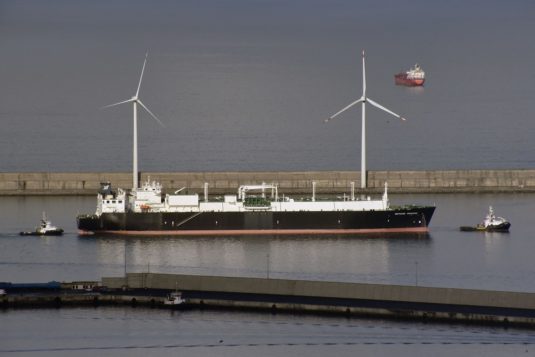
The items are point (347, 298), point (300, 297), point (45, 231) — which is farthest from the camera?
point (45, 231)

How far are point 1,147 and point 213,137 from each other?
47.2 ft

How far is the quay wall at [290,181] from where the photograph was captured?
7612cm

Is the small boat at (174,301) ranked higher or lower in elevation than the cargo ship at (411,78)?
lower

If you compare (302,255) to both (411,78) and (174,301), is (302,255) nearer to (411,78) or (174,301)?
(174,301)

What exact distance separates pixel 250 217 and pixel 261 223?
510 mm

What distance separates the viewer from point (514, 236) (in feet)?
209

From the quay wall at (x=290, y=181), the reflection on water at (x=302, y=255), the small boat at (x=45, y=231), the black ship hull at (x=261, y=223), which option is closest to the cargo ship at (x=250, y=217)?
the black ship hull at (x=261, y=223)

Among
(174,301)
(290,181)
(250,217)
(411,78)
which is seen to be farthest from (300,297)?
(411,78)

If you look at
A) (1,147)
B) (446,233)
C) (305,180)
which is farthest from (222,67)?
(446,233)

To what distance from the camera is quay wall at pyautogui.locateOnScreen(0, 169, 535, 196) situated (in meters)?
76.1

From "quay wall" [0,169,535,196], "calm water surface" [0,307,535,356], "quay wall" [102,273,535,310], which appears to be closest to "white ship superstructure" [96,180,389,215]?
"quay wall" [0,169,535,196]

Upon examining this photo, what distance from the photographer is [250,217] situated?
67.6 metres

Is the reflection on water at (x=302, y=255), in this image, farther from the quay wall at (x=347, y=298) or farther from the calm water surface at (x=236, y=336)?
the calm water surface at (x=236, y=336)

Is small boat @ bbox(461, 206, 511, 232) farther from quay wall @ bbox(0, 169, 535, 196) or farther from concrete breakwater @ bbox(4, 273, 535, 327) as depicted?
concrete breakwater @ bbox(4, 273, 535, 327)
